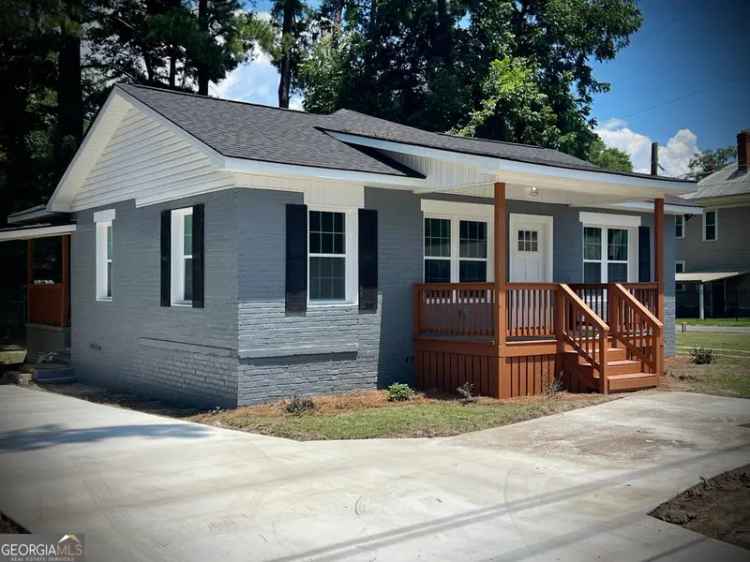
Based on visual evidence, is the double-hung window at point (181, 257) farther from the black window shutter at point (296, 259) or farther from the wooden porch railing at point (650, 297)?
the wooden porch railing at point (650, 297)

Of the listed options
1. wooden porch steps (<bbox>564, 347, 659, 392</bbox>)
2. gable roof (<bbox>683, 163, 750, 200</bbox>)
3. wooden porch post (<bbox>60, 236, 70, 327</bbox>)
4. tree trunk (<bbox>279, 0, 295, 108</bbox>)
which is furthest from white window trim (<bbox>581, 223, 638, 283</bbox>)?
tree trunk (<bbox>279, 0, 295, 108</bbox>)

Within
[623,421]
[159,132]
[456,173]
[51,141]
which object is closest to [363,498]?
[623,421]

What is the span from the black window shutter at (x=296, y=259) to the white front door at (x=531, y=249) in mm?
4886

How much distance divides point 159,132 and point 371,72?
1905 centimetres

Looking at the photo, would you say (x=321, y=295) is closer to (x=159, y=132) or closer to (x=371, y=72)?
(x=159, y=132)

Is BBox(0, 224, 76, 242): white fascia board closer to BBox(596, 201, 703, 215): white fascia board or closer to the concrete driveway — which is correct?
the concrete driveway

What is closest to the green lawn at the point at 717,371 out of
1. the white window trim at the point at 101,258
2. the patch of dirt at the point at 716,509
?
the patch of dirt at the point at 716,509

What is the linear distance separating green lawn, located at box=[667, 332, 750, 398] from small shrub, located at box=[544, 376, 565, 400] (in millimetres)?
1996

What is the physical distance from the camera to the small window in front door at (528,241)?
15.4 metres

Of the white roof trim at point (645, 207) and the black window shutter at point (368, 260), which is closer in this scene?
the black window shutter at point (368, 260)

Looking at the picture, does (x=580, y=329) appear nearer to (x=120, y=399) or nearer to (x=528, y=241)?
(x=528, y=241)

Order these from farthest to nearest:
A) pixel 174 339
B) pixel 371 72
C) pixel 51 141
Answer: pixel 371 72, pixel 51 141, pixel 174 339

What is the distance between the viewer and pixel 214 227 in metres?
12.0

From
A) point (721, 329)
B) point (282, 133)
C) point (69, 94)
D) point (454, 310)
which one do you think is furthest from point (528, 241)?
point (69, 94)
